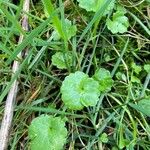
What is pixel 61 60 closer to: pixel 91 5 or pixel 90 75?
pixel 90 75

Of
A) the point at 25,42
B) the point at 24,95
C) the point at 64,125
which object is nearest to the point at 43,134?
the point at 64,125

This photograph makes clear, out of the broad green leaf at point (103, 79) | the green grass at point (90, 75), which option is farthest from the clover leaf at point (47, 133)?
the broad green leaf at point (103, 79)

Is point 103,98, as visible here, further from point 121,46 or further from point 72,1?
point 72,1

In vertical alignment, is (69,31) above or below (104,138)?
above

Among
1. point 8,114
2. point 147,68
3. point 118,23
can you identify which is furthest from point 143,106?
point 8,114

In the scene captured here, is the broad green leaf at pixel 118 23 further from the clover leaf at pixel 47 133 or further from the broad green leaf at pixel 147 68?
the clover leaf at pixel 47 133

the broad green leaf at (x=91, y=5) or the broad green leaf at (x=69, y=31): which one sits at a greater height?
the broad green leaf at (x=91, y=5)

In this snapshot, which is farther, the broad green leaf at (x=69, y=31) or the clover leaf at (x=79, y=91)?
the broad green leaf at (x=69, y=31)
